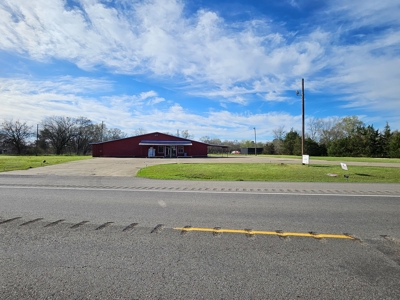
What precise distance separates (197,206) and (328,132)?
75943 mm

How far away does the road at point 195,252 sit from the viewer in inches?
113

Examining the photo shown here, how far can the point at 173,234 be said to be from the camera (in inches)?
183

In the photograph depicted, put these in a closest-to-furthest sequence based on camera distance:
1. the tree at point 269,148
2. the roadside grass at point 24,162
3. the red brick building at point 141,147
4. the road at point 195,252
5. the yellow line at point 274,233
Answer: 1. the road at point 195,252
2. the yellow line at point 274,233
3. the roadside grass at point 24,162
4. the red brick building at point 141,147
5. the tree at point 269,148

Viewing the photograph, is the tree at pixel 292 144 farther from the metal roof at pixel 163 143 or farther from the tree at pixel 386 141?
the metal roof at pixel 163 143

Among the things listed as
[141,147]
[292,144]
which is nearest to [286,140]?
[292,144]

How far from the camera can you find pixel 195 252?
384 cm

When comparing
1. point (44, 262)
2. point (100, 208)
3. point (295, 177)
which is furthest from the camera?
point (295, 177)

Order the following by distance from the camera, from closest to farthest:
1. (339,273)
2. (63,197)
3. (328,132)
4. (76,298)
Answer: (76,298), (339,273), (63,197), (328,132)

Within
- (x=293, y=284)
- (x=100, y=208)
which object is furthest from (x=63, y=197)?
(x=293, y=284)

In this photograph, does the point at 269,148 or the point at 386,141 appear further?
the point at 269,148

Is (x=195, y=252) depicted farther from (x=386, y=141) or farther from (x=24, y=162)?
(x=386, y=141)

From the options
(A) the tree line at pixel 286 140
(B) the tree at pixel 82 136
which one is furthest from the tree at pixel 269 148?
(B) the tree at pixel 82 136

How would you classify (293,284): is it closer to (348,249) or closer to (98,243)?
(348,249)

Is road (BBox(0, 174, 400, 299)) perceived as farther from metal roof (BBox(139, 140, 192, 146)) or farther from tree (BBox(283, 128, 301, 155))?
tree (BBox(283, 128, 301, 155))
